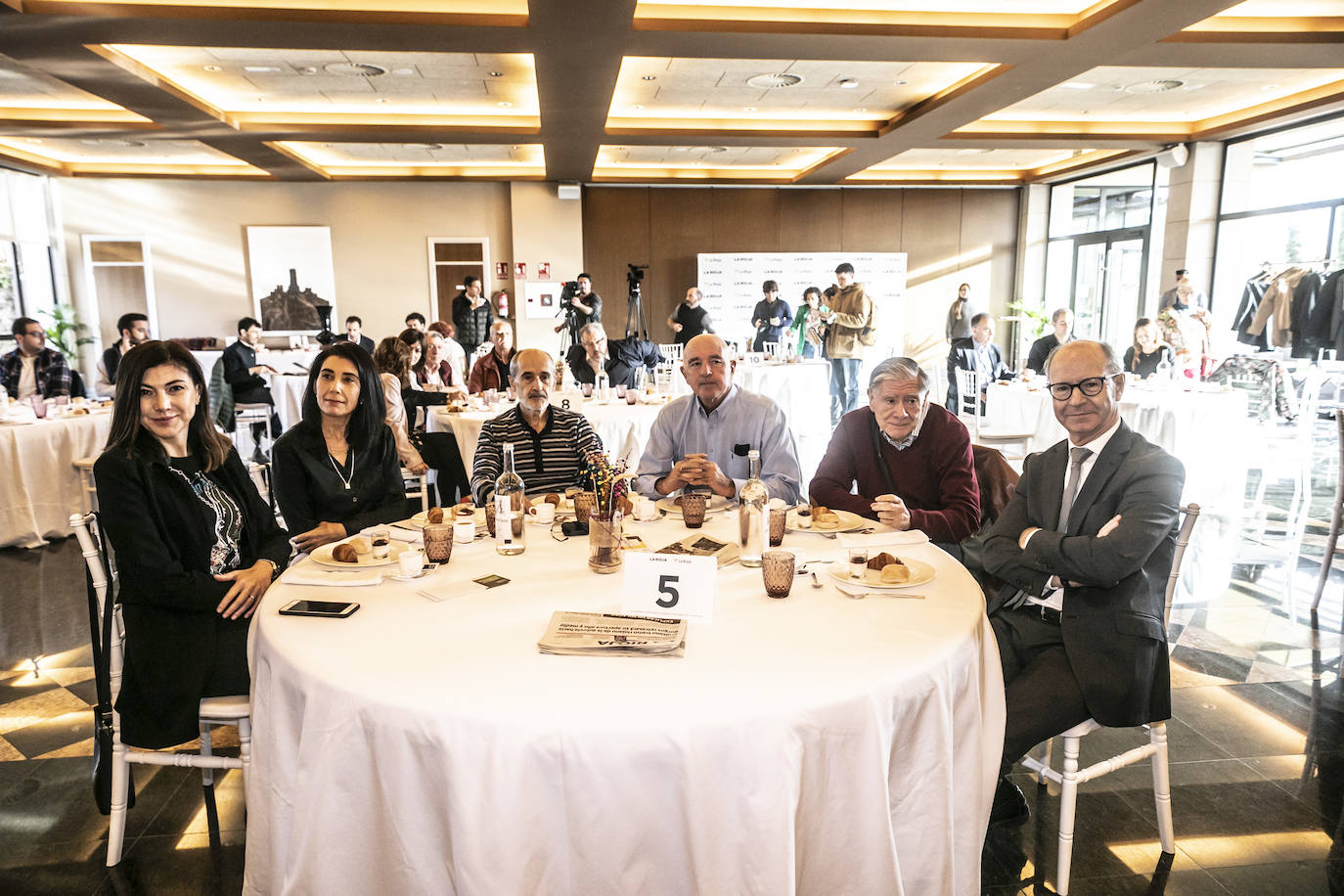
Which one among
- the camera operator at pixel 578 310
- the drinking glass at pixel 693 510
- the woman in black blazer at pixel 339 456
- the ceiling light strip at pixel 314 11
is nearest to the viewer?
the drinking glass at pixel 693 510

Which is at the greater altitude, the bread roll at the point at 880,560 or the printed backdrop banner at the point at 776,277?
the printed backdrop banner at the point at 776,277

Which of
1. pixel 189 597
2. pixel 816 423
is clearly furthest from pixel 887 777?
pixel 816 423

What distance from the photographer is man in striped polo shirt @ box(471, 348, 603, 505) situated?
11.2ft

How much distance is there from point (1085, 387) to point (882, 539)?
697 mm

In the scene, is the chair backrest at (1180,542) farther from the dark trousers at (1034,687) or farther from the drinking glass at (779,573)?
the drinking glass at (779,573)

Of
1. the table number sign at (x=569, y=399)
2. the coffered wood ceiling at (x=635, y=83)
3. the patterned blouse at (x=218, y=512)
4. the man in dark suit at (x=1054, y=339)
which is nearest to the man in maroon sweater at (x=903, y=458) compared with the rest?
the patterned blouse at (x=218, y=512)

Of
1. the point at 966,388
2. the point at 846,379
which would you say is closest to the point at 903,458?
the point at 966,388

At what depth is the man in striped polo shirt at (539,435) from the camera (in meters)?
3.43

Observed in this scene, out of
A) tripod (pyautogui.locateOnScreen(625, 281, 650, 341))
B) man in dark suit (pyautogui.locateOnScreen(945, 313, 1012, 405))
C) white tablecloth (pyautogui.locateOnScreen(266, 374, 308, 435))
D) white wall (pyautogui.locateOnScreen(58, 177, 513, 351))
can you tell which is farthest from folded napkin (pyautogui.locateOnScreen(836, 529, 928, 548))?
white wall (pyautogui.locateOnScreen(58, 177, 513, 351))

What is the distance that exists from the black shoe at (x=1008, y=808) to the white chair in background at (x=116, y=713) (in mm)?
2066

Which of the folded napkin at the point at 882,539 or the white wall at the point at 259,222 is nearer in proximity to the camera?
the folded napkin at the point at 882,539

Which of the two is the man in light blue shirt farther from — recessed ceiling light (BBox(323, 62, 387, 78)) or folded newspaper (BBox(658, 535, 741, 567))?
recessed ceiling light (BBox(323, 62, 387, 78))

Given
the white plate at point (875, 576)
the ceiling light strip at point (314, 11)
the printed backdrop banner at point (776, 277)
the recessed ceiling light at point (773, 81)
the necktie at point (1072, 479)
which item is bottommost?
the white plate at point (875, 576)

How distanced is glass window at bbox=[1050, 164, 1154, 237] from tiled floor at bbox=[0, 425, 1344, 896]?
8.93m
